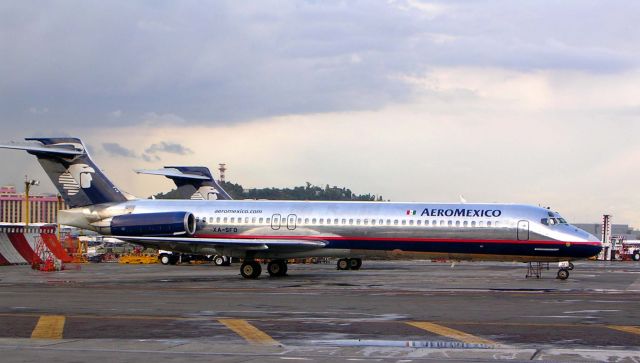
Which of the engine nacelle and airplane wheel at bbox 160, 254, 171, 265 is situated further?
airplane wheel at bbox 160, 254, 171, 265

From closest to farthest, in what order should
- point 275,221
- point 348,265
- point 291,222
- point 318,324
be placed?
point 318,324
point 291,222
point 275,221
point 348,265

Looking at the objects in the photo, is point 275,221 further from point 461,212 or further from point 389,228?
point 461,212

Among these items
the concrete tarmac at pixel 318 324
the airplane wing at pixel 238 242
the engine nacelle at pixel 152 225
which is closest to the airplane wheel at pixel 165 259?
the airplane wing at pixel 238 242

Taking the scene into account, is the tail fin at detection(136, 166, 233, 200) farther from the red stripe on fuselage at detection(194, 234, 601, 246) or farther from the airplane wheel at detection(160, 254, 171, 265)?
the red stripe on fuselage at detection(194, 234, 601, 246)

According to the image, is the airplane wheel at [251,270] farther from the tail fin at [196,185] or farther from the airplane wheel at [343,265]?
the tail fin at [196,185]

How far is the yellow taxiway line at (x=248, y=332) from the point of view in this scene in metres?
16.7

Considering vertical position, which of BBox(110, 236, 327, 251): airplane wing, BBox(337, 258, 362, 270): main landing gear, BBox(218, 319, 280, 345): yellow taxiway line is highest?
BBox(110, 236, 327, 251): airplane wing

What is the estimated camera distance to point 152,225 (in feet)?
146

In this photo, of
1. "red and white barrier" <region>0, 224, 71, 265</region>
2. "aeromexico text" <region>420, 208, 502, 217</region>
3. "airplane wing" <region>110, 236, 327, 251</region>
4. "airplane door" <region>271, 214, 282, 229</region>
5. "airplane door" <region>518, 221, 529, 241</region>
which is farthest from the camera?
"red and white barrier" <region>0, 224, 71, 265</region>

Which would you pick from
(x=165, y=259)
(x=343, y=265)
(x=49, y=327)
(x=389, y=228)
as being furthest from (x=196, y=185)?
(x=49, y=327)

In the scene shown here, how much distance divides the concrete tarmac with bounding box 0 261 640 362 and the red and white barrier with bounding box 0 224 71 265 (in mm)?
31173

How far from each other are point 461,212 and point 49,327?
26342 mm

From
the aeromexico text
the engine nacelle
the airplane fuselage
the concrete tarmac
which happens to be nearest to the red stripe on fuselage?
the airplane fuselage

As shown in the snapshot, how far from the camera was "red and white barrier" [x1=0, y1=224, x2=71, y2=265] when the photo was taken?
64.4m
